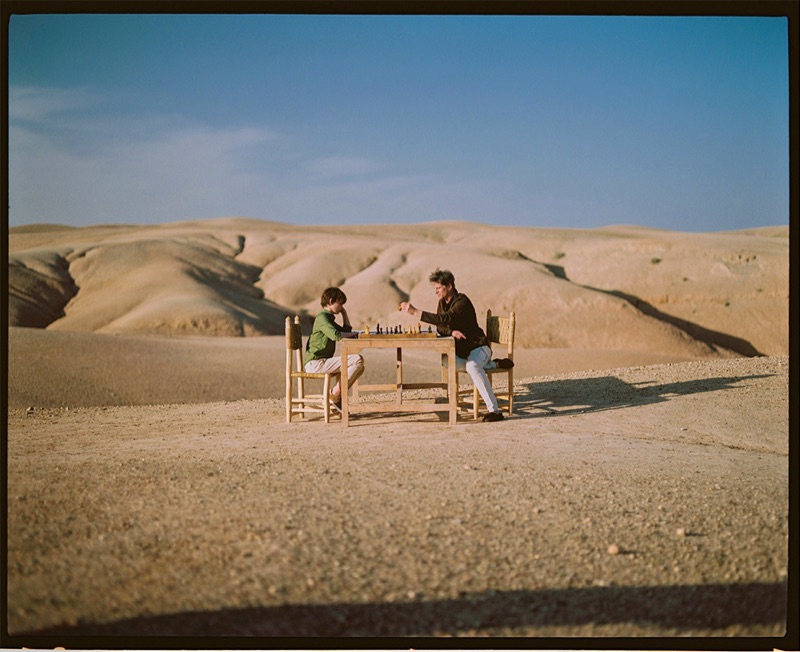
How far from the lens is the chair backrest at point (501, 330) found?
8961 millimetres

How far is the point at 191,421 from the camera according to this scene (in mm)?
9695

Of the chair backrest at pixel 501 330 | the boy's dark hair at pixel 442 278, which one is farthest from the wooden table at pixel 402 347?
the chair backrest at pixel 501 330

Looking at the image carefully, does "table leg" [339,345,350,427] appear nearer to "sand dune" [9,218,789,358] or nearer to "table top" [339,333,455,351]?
"table top" [339,333,455,351]

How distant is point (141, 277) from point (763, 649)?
126 ft

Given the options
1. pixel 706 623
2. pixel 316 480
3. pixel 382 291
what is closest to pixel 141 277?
pixel 382 291

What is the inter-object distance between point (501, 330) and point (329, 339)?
2054mm

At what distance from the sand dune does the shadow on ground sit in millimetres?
22392

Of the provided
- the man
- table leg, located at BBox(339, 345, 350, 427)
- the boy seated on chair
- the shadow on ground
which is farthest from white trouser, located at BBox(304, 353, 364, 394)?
the shadow on ground

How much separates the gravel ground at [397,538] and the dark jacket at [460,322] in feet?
4.03

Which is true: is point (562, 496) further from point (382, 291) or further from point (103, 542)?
point (382, 291)

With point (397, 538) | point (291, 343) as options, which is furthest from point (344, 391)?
point (397, 538)

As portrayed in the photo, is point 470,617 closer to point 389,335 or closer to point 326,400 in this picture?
point 389,335

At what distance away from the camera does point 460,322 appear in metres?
8.73

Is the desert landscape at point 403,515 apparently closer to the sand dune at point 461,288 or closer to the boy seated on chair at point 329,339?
the boy seated on chair at point 329,339
